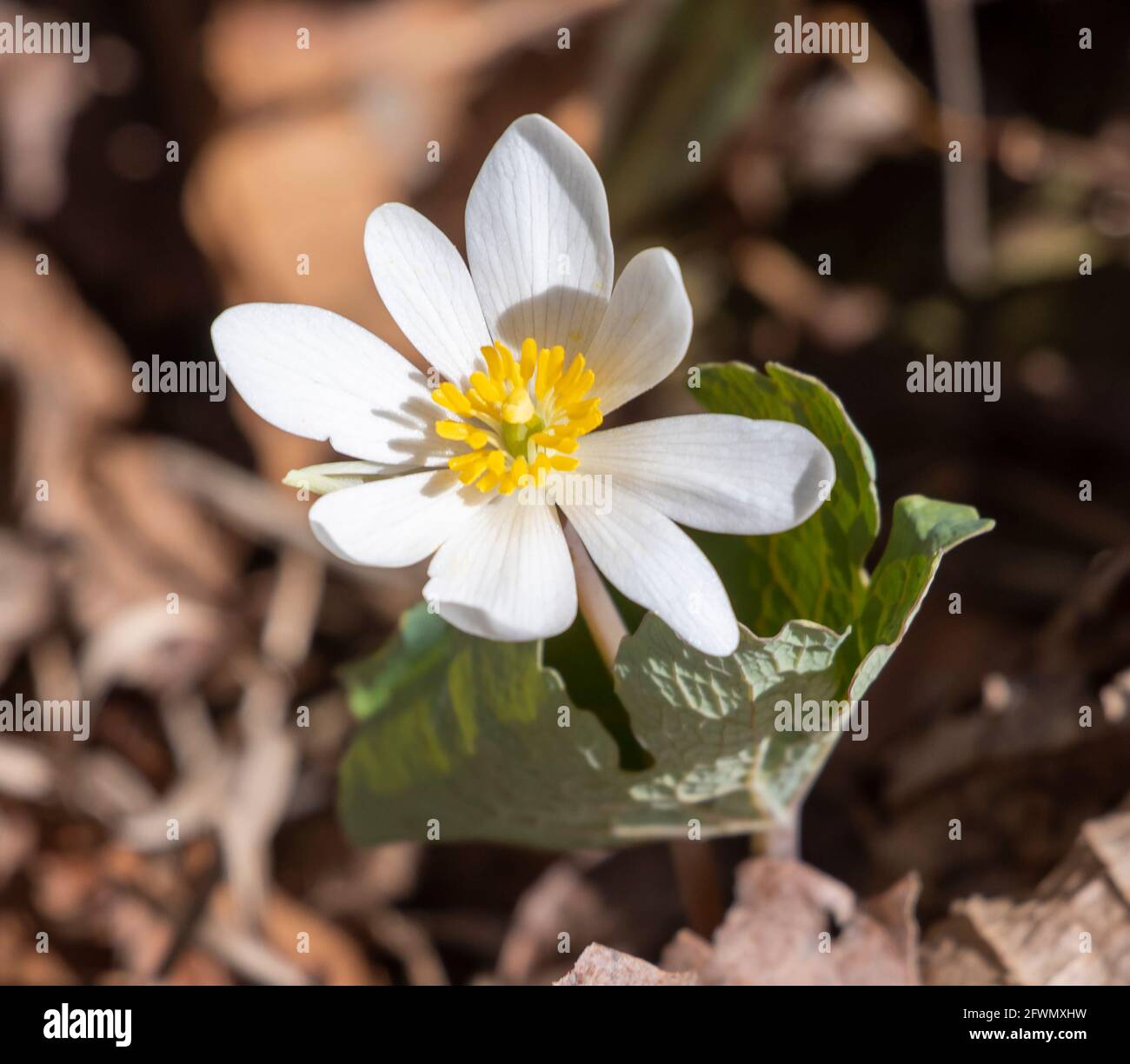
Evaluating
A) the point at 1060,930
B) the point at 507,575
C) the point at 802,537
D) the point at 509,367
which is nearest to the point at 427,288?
the point at 509,367

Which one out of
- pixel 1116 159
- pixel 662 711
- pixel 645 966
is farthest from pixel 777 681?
pixel 1116 159

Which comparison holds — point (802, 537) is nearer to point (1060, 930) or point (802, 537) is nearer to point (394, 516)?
point (394, 516)

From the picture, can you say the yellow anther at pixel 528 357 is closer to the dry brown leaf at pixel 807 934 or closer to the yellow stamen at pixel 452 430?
the yellow stamen at pixel 452 430

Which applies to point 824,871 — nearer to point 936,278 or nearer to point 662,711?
point 662,711

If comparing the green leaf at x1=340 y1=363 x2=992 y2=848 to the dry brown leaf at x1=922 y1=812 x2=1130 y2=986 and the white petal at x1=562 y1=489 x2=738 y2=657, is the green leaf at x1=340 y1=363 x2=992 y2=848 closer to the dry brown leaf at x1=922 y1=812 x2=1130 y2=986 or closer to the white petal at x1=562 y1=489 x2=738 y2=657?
the white petal at x1=562 y1=489 x2=738 y2=657

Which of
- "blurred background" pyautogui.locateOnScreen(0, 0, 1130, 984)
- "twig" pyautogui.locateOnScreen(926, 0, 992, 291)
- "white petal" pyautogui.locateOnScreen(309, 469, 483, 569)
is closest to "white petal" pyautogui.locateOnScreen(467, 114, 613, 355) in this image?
"white petal" pyautogui.locateOnScreen(309, 469, 483, 569)

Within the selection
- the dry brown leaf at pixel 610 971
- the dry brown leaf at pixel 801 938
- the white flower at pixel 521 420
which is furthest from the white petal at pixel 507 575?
the dry brown leaf at pixel 801 938
